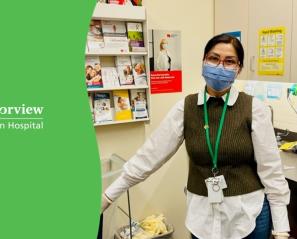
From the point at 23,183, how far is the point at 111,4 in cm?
177

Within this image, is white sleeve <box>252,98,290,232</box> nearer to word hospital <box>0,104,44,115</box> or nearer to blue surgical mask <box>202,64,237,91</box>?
blue surgical mask <box>202,64,237,91</box>

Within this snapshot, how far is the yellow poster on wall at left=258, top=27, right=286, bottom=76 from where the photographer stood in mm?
2264

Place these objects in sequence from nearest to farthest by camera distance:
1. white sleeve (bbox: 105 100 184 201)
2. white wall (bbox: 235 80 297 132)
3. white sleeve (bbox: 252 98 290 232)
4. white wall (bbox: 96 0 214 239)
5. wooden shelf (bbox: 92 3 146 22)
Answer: white sleeve (bbox: 252 98 290 232) → white sleeve (bbox: 105 100 184 201) → white wall (bbox: 235 80 297 132) → wooden shelf (bbox: 92 3 146 22) → white wall (bbox: 96 0 214 239)

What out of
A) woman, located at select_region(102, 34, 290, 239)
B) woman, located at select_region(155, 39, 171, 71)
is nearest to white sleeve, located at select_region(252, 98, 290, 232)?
woman, located at select_region(102, 34, 290, 239)

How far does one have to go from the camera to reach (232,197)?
3.97ft

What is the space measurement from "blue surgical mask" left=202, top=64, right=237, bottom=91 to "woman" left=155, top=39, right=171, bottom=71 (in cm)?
141

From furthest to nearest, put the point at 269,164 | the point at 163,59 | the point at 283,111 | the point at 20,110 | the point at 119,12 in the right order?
the point at 163,59
the point at 119,12
the point at 283,111
the point at 269,164
the point at 20,110

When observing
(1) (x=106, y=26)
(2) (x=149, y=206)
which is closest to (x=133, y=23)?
(1) (x=106, y=26)

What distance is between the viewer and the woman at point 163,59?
2658 millimetres

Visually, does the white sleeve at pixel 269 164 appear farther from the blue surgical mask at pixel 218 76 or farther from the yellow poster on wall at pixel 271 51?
the yellow poster on wall at pixel 271 51

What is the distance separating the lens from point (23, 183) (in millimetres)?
746

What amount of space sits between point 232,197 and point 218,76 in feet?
1.43

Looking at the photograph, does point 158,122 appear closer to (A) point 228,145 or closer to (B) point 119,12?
(B) point 119,12
